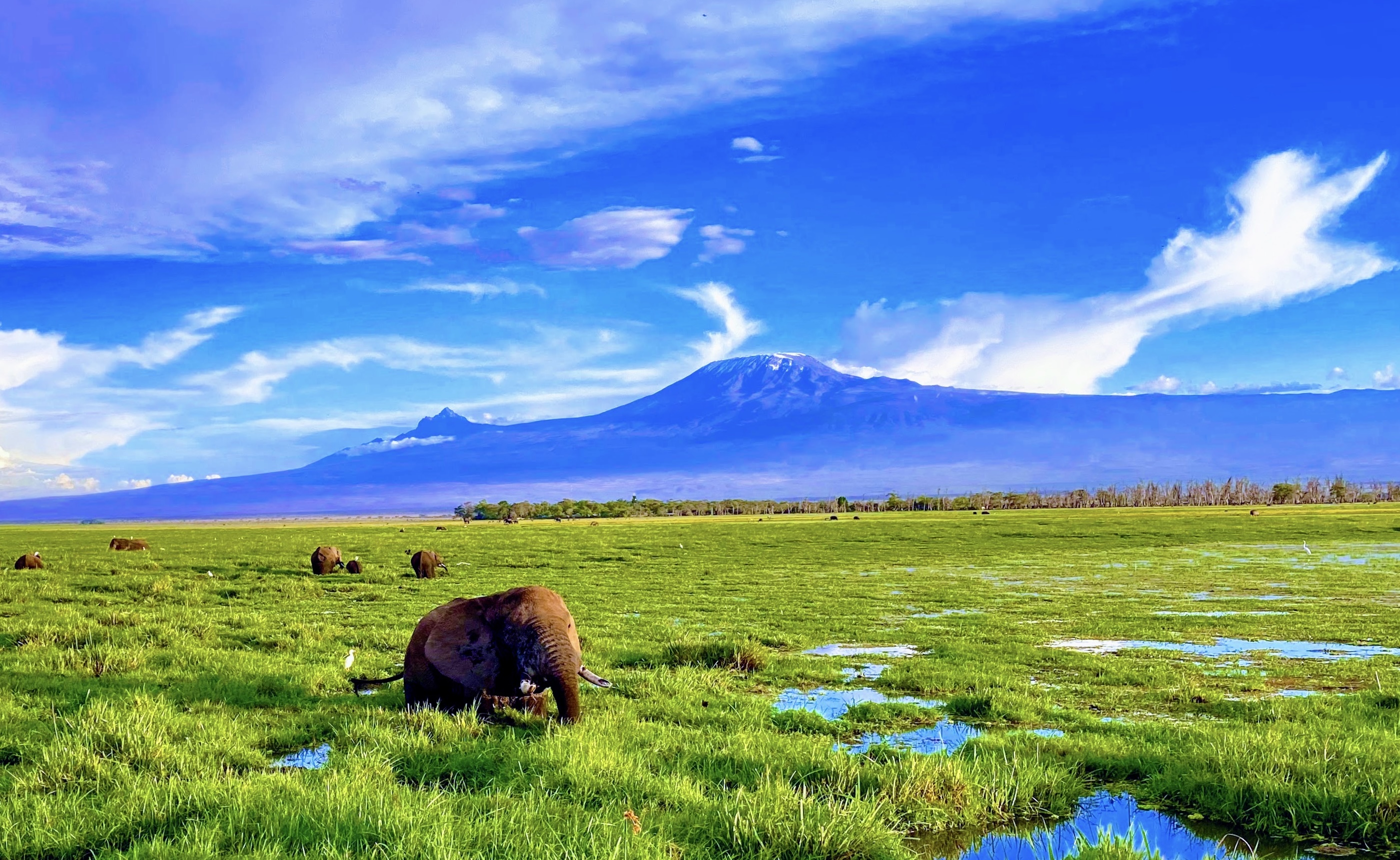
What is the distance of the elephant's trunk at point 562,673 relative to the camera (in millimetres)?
9211

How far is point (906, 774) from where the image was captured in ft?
23.6

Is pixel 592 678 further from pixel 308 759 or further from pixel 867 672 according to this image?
pixel 867 672

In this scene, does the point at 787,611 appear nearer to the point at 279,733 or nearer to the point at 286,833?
the point at 279,733

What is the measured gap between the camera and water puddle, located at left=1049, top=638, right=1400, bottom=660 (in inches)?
642

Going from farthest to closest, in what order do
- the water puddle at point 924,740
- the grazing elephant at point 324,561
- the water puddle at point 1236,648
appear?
the grazing elephant at point 324,561 → the water puddle at point 1236,648 → the water puddle at point 924,740

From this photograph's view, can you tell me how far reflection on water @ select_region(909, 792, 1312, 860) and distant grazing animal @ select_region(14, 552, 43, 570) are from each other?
38.5m

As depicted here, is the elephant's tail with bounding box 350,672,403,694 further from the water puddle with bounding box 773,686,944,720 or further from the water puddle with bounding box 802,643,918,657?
the water puddle with bounding box 802,643,918,657

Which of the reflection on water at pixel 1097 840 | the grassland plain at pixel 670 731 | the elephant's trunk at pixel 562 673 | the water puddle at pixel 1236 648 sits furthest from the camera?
the water puddle at pixel 1236 648

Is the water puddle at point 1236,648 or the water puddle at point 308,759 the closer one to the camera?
the water puddle at point 308,759

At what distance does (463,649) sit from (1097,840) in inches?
269

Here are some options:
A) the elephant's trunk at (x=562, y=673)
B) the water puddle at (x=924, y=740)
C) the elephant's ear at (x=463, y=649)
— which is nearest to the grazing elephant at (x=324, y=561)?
the elephant's ear at (x=463, y=649)

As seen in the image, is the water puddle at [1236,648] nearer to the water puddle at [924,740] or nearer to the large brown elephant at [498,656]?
the water puddle at [924,740]

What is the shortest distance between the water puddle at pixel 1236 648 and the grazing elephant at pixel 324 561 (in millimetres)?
28128

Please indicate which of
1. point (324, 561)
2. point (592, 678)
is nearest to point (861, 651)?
point (592, 678)
